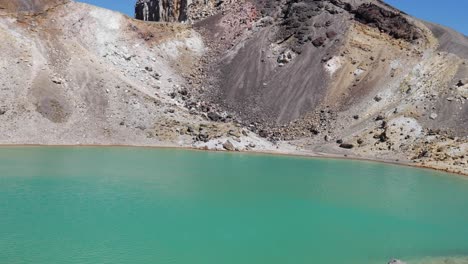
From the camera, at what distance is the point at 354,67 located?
63562mm

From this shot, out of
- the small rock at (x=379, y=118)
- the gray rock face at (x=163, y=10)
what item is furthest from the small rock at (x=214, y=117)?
the gray rock face at (x=163, y=10)

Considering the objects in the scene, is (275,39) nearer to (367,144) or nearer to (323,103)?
(323,103)

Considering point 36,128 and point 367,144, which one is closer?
point 36,128

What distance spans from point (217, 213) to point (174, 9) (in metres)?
66.6

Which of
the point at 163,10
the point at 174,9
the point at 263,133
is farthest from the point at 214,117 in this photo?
the point at 163,10

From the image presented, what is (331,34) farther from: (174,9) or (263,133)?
(174,9)

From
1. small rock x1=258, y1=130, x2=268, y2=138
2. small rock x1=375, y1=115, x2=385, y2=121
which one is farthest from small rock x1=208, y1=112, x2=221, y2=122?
small rock x1=375, y1=115, x2=385, y2=121

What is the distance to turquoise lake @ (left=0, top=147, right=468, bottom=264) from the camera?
58.7 feet

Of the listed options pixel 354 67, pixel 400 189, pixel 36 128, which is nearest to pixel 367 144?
pixel 354 67

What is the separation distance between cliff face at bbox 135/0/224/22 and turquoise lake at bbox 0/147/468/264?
43645 mm

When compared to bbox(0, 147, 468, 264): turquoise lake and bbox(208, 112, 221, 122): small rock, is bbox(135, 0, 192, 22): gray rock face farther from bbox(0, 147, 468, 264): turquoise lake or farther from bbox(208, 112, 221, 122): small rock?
bbox(0, 147, 468, 264): turquoise lake

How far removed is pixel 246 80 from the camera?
66250 mm

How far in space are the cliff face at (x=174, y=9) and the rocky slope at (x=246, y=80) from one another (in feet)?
4.12

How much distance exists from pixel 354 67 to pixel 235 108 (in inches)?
631
